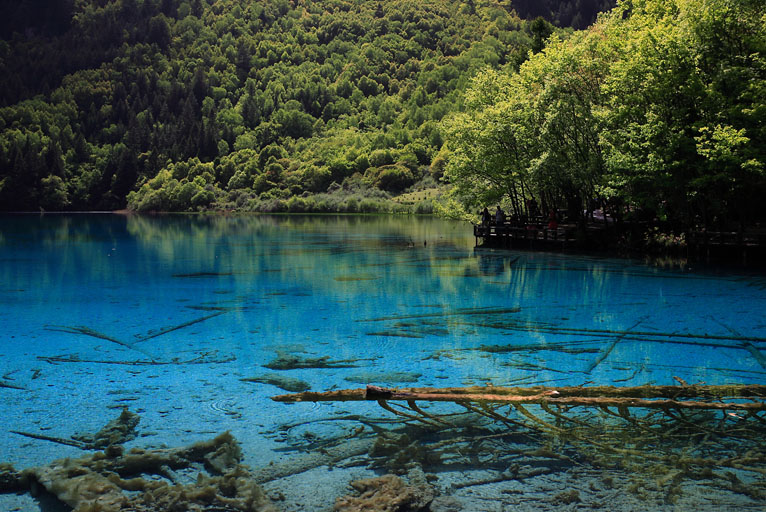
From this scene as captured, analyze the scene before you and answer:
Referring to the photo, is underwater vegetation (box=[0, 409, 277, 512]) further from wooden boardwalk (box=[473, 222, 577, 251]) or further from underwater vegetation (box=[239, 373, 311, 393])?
wooden boardwalk (box=[473, 222, 577, 251])

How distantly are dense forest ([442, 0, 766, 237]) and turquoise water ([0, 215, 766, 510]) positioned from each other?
179 inches

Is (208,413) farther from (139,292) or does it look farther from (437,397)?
(139,292)

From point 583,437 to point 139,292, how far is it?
1714 cm

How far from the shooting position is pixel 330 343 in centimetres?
1378

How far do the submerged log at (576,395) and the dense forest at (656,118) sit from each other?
58.1 ft

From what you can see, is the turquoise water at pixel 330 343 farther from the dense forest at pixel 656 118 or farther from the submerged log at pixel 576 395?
the dense forest at pixel 656 118

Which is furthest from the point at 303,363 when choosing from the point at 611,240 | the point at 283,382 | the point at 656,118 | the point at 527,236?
the point at 527,236

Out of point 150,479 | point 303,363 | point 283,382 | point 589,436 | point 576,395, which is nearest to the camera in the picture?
point 150,479

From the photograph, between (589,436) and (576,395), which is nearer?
(589,436)

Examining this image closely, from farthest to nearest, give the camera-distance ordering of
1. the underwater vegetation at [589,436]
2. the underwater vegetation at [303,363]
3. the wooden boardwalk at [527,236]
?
the wooden boardwalk at [527,236] < the underwater vegetation at [303,363] < the underwater vegetation at [589,436]

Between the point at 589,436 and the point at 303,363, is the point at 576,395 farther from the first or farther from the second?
the point at 303,363

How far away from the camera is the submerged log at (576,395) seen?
8039mm

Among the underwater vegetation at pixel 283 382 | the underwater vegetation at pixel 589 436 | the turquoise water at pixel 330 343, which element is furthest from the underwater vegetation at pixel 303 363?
the underwater vegetation at pixel 589 436

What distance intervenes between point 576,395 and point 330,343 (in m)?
6.03
